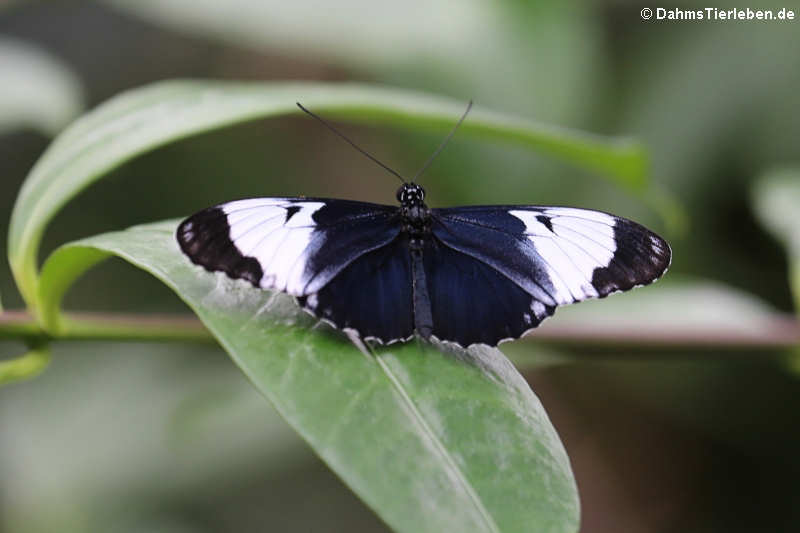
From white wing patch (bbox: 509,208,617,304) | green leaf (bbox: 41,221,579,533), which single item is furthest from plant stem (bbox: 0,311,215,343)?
white wing patch (bbox: 509,208,617,304)

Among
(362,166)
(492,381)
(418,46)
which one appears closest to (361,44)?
(418,46)

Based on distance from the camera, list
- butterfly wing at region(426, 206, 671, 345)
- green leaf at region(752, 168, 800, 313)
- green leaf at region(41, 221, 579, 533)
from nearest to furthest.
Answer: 1. green leaf at region(41, 221, 579, 533)
2. butterfly wing at region(426, 206, 671, 345)
3. green leaf at region(752, 168, 800, 313)

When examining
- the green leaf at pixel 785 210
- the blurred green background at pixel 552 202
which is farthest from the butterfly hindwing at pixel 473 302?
the blurred green background at pixel 552 202

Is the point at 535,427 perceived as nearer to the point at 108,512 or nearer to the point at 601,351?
the point at 601,351

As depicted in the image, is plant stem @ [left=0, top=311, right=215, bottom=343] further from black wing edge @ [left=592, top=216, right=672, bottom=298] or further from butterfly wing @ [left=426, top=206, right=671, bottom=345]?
black wing edge @ [left=592, top=216, right=672, bottom=298]

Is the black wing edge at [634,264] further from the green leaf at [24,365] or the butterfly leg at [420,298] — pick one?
the green leaf at [24,365]

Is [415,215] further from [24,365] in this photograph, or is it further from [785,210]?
[785,210]

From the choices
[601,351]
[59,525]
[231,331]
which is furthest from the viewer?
[59,525]
